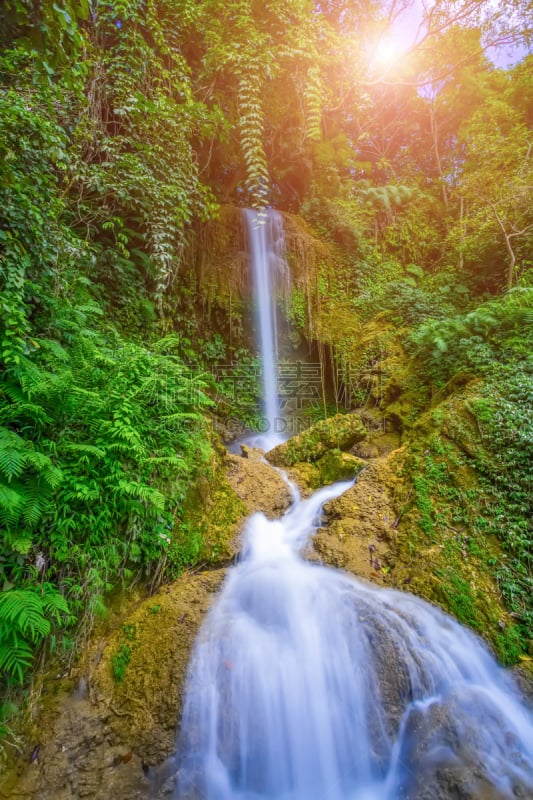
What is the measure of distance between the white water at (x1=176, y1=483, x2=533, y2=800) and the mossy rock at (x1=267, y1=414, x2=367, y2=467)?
8.40ft

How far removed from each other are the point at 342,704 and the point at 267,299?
27.5 ft

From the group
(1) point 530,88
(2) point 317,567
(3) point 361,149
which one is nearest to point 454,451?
(2) point 317,567

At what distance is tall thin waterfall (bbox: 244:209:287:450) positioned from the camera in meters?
9.27

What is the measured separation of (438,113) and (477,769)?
18829 mm

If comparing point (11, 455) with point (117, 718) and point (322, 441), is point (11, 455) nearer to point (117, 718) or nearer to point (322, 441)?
point (117, 718)

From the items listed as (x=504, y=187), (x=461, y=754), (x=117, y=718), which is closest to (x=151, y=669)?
(x=117, y=718)

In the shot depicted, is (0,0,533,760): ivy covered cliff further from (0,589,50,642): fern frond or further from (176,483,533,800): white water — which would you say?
(176,483,533,800): white water

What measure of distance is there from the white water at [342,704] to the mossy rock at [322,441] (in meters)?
2.56

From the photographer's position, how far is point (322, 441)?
5812 mm

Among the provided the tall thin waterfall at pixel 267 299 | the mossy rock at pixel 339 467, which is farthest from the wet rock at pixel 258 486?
the tall thin waterfall at pixel 267 299

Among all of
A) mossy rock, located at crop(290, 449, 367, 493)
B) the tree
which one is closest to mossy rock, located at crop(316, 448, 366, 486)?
mossy rock, located at crop(290, 449, 367, 493)

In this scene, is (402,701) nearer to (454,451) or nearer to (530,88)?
(454,451)

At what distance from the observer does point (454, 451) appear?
167 inches

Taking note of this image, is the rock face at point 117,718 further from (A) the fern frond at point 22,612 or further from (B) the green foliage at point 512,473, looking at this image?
(B) the green foliage at point 512,473
